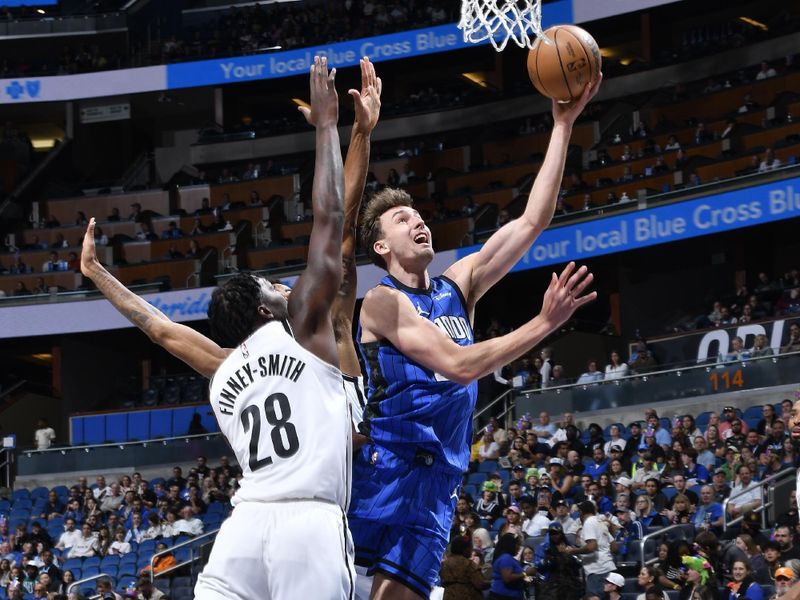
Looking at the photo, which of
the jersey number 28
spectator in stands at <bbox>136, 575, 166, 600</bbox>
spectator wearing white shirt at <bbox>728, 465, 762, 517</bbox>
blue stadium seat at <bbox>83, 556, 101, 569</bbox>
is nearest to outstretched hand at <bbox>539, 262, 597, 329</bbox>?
the jersey number 28

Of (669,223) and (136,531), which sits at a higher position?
(669,223)

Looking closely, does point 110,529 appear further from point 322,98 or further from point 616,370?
point 322,98

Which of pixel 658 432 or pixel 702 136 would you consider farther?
pixel 702 136

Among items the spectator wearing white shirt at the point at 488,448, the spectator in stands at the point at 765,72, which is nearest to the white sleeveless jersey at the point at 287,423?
the spectator wearing white shirt at the point at 488,448

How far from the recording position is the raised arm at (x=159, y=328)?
5.06m

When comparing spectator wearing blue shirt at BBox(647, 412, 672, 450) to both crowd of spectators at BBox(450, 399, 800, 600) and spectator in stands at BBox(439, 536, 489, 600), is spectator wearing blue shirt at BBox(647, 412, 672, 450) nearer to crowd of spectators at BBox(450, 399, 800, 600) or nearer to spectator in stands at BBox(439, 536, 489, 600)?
crowd of spectators at BBox(450, 399, 800, 600)

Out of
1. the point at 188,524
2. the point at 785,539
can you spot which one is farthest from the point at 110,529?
the point at 785,539

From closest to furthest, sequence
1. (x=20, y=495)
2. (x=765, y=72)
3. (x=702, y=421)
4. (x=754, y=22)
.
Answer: (x=702, y=421) < (x=20, y=495) < (x=765, y=72) < (x=754, y=22)

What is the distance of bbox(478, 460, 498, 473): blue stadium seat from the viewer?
1683 cm

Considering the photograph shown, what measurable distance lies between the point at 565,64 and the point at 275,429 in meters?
2.50

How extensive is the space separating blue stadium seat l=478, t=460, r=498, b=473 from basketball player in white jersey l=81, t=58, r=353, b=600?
41.4 ft

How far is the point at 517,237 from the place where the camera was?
5504 millimetres

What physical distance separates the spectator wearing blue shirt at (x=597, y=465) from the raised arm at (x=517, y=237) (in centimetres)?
964

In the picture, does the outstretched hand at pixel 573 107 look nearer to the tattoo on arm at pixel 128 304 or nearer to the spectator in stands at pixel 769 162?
the tattoo on arm at pixel 128 304
